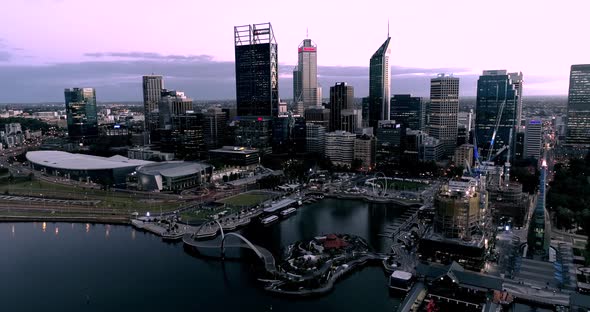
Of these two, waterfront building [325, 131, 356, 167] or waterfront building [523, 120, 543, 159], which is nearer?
waterfront building [523, 120, 543, 159]

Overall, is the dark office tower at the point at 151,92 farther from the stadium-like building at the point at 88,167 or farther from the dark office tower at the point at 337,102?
the stadium-like building at the point at 88,167

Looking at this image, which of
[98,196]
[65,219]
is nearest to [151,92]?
[98,196]

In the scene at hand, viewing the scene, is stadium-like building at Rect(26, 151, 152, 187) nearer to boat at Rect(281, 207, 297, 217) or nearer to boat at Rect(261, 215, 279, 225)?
boat at Rect(281, 207, 297, 217)

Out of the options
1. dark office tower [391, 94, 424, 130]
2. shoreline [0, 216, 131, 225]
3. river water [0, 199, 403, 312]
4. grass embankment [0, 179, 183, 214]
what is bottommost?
river water [0, 199, 403, 312]

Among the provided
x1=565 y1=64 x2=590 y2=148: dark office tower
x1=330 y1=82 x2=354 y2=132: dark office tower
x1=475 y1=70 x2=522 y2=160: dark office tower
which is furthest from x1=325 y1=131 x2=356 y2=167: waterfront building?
x1=565 y1=64 x2=590 y2=148: dark office tower

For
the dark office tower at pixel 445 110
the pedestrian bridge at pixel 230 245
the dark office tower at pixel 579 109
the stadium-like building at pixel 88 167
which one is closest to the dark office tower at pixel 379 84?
the dark office tower at pixel 445 110

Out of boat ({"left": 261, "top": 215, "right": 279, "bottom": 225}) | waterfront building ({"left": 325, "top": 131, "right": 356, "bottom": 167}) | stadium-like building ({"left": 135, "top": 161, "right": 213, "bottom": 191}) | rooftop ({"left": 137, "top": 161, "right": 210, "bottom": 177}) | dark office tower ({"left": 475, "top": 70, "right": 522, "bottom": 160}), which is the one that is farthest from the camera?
dark office tower ({"left": 475, "top": 70, "right": 522, "bottom": 160})
